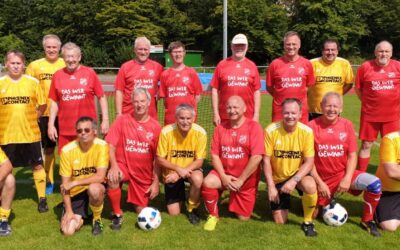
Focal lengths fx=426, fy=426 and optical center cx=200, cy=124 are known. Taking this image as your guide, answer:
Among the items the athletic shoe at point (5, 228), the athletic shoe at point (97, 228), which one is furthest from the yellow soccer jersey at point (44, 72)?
the athletic shoe at point (97, 228)

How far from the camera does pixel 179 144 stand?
5094mm

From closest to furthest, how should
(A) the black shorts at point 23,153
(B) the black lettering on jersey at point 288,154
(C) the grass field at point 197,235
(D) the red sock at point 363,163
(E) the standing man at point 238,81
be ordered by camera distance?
(C) the grass field at point 197,235 → (B) the black lettering on jersey at point 288,154 → (A) the black shorts at point 23,153 → (E) the standing man at point 238,81 → (D) the red sock at point 363,163

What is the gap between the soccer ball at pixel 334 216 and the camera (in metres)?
4.77

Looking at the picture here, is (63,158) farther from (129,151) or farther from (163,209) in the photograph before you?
(163,209)

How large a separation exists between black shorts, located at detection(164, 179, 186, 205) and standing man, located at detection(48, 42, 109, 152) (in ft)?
3.70

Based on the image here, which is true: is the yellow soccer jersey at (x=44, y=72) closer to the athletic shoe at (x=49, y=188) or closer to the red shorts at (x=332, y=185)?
the athletic shoe at (x=49, y=188)

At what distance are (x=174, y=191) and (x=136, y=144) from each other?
2.44ft

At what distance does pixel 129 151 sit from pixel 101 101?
0.91 m

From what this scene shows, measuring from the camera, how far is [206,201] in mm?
4898

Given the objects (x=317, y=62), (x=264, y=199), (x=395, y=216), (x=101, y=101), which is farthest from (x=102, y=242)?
(x=317, y=62)

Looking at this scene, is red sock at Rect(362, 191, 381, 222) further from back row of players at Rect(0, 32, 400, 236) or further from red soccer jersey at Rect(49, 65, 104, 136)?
red soccer jersey at Rect(49, 65, 104, 136)

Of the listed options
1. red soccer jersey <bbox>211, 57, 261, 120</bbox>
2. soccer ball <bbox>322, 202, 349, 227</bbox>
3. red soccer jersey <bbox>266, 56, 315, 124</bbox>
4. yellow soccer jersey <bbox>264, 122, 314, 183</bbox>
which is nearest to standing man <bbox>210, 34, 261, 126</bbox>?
red soccer jersey <bbox>211, 57, 261, 120</bbox>

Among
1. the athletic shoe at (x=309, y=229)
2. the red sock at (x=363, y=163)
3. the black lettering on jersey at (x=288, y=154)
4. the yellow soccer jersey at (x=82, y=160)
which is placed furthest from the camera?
the red sock at (x=363, y=163)

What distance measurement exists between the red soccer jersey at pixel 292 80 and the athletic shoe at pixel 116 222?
8.55 ft
